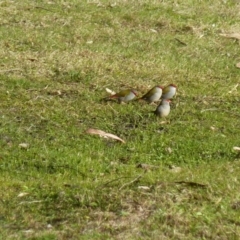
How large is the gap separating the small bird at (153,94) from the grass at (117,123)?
8 centimetres

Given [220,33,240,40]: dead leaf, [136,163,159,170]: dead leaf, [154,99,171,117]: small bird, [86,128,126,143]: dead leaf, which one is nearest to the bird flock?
[154,99,171,117]: small bird

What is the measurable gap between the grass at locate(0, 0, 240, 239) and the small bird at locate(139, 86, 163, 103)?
8 centimetres

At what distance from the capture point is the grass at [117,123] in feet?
17.3

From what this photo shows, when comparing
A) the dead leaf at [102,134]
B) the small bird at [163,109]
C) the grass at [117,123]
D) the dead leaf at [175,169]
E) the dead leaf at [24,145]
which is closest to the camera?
the grass at [117,123]

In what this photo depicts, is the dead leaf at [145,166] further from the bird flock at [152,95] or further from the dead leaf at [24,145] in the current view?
the bird flock at [152,95]

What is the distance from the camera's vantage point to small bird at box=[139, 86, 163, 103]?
7.68 meters

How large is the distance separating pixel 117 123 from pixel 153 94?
573 millimetres

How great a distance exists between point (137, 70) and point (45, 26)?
177cm

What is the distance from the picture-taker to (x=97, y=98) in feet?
25.8

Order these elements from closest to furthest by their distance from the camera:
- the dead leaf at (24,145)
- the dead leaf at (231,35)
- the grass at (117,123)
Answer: the grass at (117,123), the dead leaf at (24,145), the dead leaf at (231,35)

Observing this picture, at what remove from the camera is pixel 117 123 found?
7.31 m

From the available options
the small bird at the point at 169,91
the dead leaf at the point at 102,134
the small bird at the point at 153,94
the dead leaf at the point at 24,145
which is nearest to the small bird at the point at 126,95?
the small bird at the point at 153,94

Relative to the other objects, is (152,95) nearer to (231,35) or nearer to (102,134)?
(102,134)

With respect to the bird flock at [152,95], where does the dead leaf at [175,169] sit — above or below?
above
